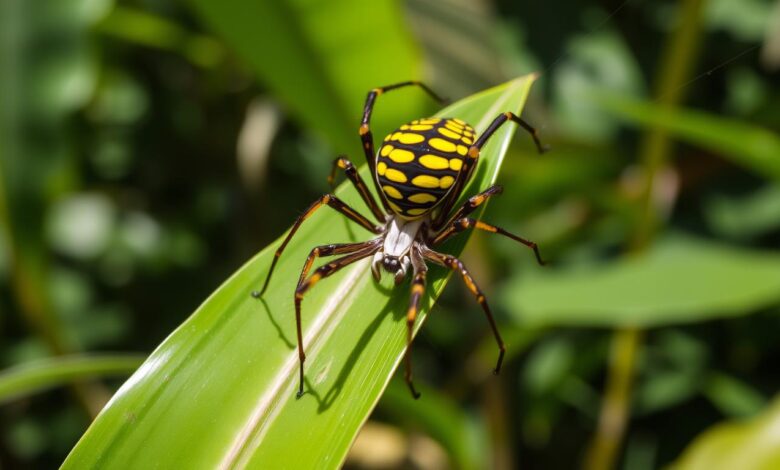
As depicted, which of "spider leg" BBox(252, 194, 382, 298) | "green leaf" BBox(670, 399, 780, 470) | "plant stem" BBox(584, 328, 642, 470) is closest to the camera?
"spider leg" BBox(252, 194, 382, 298)

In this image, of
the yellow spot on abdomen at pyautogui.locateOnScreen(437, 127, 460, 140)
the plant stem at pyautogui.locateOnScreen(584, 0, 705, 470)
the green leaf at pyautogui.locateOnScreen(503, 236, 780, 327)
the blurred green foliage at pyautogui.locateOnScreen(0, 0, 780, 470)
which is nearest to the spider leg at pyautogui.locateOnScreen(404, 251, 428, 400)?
the yellow spot on abdomen at pyautogui.locateOnScreen(437, 127, 460, 140)

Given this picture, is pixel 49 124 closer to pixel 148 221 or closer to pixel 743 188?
pixel 148 221

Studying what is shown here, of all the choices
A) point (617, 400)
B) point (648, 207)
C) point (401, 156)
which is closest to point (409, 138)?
point (401, 156)

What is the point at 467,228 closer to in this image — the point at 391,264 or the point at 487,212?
the point at 391,264

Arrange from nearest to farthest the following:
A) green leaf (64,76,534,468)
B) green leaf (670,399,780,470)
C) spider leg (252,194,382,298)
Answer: green leaf (64,76,534,468) < spider leg (252,194,382,298) < green leaf (670,399,780,470)

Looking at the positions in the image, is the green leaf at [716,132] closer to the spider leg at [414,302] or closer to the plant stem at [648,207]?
the plant stem at [648,207]

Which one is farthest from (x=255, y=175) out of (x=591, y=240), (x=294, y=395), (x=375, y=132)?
(x=294, y=395)

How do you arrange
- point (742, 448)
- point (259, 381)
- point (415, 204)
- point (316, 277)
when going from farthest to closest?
point (742, 448) → point (415, 204) → point (316, 277) → point (259, 381)

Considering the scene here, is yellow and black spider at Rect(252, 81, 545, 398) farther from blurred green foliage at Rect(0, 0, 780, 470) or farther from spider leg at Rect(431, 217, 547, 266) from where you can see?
blurred green foliage at Rect(0, 0, 780, 470)
